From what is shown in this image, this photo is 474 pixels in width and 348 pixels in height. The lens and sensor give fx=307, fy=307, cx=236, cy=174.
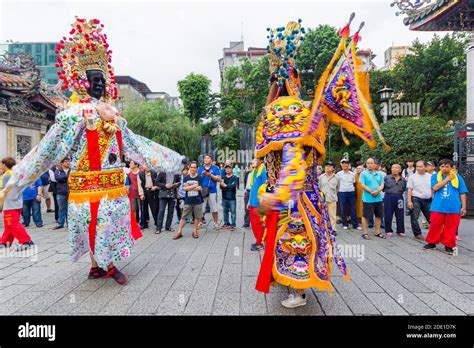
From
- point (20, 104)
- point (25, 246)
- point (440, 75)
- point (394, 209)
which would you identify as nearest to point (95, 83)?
point (25, 246)

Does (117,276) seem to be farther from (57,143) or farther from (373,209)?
(373,209)

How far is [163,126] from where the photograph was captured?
2422cm

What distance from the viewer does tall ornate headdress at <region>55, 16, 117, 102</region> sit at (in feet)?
11.4

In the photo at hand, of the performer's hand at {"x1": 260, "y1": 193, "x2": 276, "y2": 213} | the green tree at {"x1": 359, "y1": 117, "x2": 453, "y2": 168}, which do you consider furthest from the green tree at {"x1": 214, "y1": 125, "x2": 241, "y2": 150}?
the performer's hand at {"x1": 260, "y1": 193, "x2": 276, "y2": 213}

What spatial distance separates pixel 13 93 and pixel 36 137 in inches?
89.1

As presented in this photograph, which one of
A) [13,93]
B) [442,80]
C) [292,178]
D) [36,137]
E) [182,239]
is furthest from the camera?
[442,80]

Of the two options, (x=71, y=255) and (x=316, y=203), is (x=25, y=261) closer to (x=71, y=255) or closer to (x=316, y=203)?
(x=71, y=255)

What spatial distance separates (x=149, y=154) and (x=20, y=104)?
41.8 ft

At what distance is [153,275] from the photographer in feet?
13.2

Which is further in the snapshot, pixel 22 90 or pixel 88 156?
pixel 22 90

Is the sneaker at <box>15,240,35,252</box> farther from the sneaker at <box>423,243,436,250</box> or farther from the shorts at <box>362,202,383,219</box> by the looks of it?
the sneaker at <box>423,243,436,250</box>

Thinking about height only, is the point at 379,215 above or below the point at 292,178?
below

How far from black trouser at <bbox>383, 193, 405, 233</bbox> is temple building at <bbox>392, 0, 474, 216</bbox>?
10.7ft
